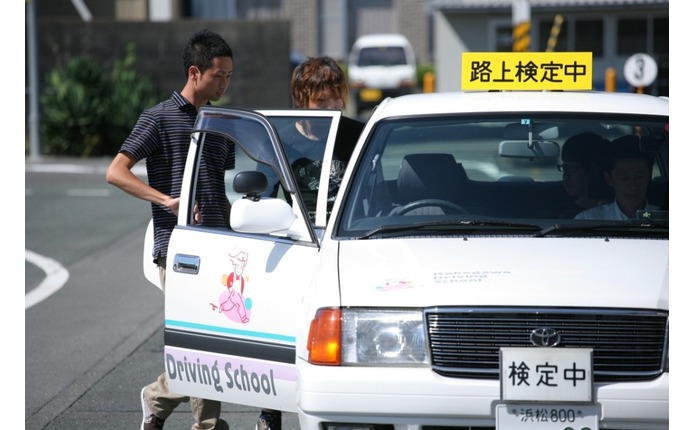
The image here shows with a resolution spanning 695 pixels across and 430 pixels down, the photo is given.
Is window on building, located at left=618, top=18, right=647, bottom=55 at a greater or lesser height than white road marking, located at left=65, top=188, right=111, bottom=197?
greater

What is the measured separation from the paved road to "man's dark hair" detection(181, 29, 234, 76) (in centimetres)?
193

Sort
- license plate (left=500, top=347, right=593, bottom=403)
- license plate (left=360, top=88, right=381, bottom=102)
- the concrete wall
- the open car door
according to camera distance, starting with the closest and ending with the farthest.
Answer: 1. license plate (left=500, top=347, right=593, bottom=403)
2. the open car door
3. the concrete wall
4. license plate (left=360, top=88, right=381, bottom=102)

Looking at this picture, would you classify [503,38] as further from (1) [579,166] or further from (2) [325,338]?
(2) [325,338]

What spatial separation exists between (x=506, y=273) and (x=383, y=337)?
495 millimetres

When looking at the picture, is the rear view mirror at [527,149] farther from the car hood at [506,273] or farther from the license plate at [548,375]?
the license plate at [548,375]

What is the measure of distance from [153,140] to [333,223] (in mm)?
1164

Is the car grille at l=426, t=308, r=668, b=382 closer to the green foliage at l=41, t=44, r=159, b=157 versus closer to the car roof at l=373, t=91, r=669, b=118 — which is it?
the car roof at l=373, t=91, r=669, b=118

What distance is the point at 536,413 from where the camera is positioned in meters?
4.02

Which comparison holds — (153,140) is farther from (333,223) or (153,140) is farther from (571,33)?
(571,33)

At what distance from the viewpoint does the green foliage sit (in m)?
22.8

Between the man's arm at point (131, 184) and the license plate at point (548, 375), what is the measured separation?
6.67ft

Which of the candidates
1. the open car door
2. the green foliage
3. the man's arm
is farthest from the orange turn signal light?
the green foliage

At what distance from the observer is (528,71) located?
225 inches
